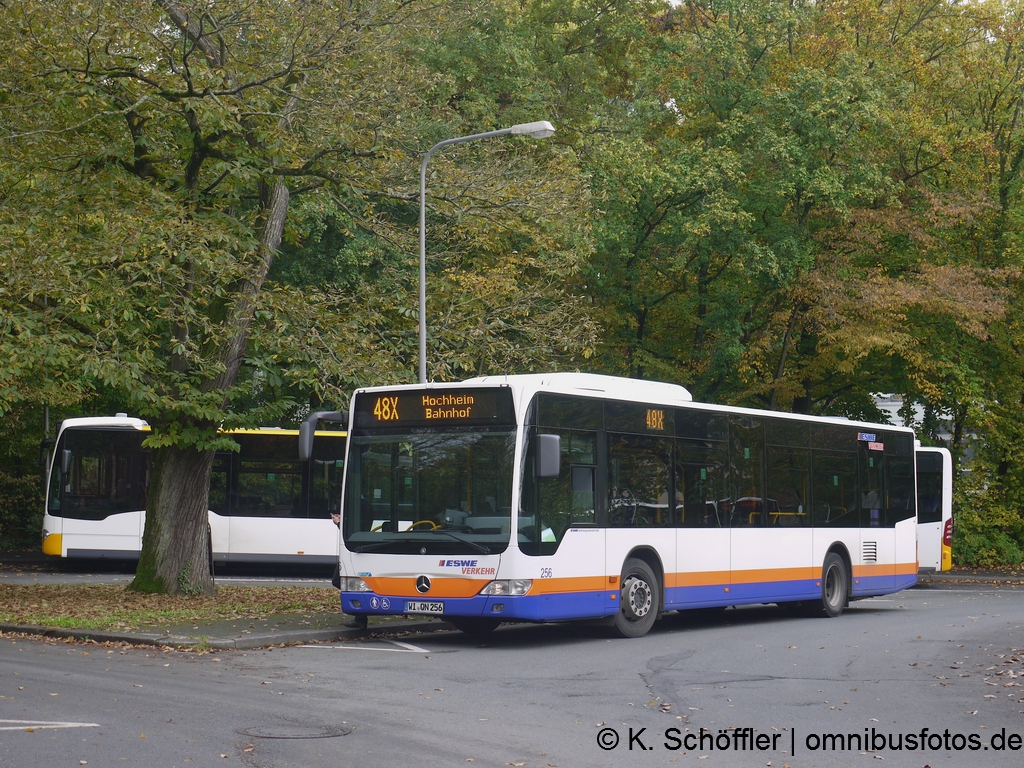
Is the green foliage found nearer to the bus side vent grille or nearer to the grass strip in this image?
the grass strip

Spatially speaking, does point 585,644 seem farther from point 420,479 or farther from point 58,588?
point 58,588

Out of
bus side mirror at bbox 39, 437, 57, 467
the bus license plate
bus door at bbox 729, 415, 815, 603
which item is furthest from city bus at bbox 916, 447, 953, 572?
bus side mirror at bbox 39, 437, 57, 467

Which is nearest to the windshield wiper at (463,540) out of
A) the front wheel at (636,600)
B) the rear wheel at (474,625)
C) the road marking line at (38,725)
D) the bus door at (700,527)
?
the rear wheel at (474,625)

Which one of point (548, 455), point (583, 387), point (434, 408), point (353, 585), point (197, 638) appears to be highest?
point (583, 387)

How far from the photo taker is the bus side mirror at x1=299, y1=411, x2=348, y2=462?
1523 cm

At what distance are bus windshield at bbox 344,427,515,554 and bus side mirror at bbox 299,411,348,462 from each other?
317 millimetres

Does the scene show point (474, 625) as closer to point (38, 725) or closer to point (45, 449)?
point (38, 725)

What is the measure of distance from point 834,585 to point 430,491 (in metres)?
8.41

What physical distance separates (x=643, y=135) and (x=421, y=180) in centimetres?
1446

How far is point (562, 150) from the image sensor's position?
30.2m

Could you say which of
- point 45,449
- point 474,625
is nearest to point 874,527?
point 474,625

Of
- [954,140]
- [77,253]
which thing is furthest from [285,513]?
[954,140]

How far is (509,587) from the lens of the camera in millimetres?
14109

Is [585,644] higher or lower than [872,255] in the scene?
lower
